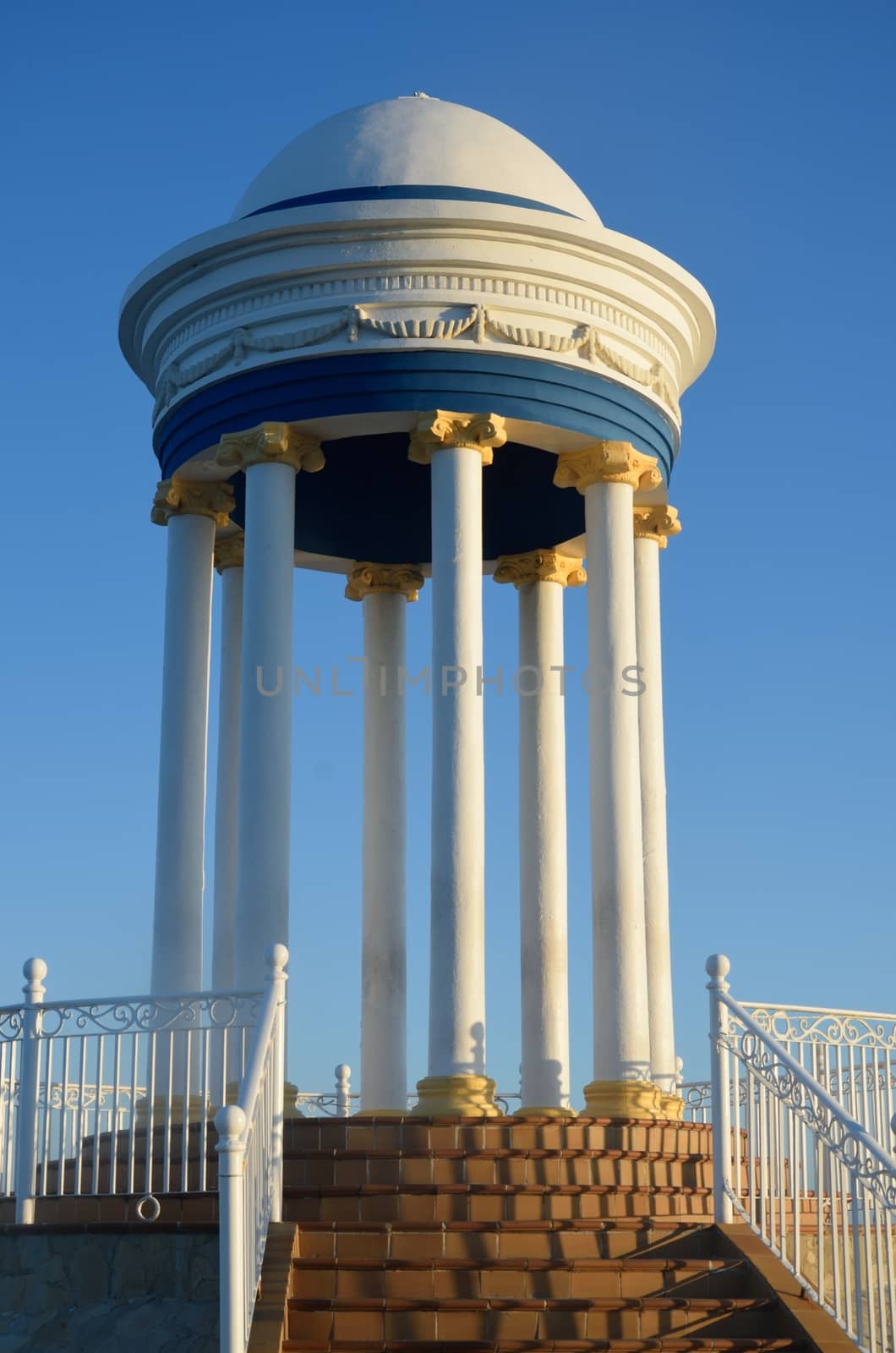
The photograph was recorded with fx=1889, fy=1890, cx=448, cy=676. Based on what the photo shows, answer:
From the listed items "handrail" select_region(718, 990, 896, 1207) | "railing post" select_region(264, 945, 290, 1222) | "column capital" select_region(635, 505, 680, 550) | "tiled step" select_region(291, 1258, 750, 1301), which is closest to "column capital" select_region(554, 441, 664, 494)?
"column capital" select_region(635, 505, 680, 550)

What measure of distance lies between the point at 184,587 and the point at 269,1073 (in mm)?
7689

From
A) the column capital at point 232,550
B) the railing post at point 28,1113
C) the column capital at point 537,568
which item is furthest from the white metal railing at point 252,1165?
the column capital at point 537,568

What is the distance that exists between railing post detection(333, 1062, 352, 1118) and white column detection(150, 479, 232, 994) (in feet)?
18.3

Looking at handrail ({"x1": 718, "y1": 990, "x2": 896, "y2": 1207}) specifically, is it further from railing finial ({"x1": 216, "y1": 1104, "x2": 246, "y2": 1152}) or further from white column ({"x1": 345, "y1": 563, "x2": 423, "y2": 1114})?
white column ({"x1": 345, "y1": 563, "x2": 423, "y2": 1114})

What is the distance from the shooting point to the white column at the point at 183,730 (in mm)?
19656

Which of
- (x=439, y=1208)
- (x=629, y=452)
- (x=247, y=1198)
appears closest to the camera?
(x=247, y=1198)

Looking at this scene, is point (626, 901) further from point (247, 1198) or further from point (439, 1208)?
point (247, 1198)

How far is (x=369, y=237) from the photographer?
1912cm

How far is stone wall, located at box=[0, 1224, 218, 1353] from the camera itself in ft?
45.3

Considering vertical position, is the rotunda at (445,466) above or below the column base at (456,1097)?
above

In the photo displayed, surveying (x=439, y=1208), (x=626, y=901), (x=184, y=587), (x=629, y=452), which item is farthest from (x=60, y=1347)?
(x=629, y=452)

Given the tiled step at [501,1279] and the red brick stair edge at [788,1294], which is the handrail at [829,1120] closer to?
the red brick stair edge at [788,1294]

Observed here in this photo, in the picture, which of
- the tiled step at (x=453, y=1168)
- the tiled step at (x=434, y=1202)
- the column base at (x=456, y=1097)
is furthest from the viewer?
the column base at (x=456, y=1097)

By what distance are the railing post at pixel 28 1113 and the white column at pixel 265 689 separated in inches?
96.4
